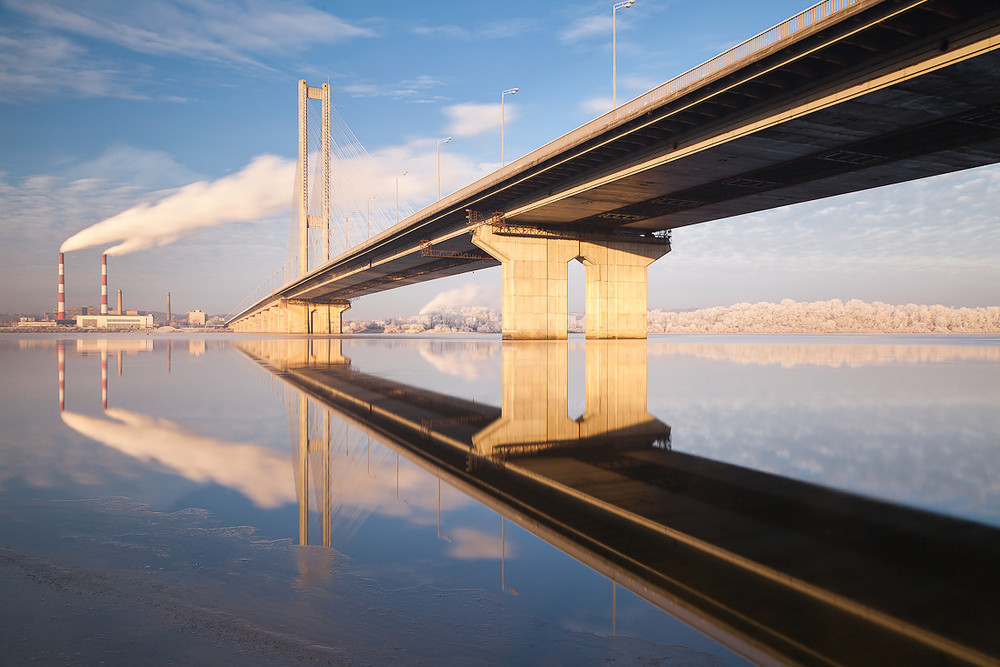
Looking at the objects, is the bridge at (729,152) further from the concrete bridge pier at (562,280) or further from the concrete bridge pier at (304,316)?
the concrete bridge pier at (304,316)

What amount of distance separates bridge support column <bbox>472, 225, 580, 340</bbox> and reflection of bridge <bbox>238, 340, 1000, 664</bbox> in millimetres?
39046

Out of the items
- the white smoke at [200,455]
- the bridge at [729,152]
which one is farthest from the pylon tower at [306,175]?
the white smoke at [200,455]

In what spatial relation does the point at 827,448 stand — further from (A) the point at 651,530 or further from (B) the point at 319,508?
(B) the point at 319,508

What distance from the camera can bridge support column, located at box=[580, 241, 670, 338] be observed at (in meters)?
51.8

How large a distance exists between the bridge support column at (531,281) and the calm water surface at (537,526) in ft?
121

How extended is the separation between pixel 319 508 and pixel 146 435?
4.98 m

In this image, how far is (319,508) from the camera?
17.3ft

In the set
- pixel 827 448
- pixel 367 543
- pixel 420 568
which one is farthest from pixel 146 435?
pixel 827 448

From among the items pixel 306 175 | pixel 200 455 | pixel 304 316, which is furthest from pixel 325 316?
pixel 200 455

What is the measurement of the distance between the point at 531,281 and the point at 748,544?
147ft

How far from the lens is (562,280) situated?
4997 centimetres

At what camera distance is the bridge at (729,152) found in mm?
19422

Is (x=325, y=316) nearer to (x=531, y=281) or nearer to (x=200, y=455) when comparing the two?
(x=531, y=281)

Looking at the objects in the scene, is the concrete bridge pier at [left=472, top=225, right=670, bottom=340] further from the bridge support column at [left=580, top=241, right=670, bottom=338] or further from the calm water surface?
the calm water surface
